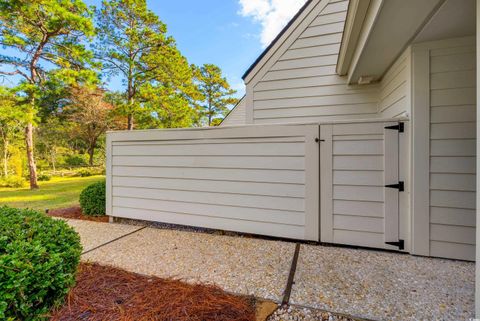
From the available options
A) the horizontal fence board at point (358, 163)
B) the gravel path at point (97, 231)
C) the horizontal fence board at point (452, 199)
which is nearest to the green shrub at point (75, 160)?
the gravel path at point (97, 231)

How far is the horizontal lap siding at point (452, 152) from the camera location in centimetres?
244

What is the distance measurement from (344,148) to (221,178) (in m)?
1.76

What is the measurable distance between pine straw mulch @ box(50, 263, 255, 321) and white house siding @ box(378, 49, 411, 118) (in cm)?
281

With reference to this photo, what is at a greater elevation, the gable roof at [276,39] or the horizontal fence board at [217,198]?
the gable roof at [276,39]

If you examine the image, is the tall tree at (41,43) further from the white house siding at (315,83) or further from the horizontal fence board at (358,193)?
the horizontal fence board at (358,193)

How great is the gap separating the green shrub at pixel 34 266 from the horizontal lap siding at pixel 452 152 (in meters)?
3.58

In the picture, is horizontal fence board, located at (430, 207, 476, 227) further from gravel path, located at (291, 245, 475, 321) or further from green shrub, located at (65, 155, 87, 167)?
green shrub, located at (65, 155, 87, 167)

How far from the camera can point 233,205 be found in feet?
11.2

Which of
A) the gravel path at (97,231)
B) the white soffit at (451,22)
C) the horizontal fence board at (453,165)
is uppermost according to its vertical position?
the white soffit at (451,22)

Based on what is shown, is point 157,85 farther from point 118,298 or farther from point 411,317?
point 411,317

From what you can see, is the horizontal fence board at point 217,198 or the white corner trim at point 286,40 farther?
the white corner trim at point 286,40

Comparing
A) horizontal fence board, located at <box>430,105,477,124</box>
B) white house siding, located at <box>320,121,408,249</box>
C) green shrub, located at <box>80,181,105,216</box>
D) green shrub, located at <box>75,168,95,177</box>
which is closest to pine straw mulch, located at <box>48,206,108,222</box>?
green shrub, located at <box>80,181,105,216</box>

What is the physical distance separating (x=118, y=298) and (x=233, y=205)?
1855 mm

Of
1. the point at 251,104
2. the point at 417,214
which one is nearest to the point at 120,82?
the point at 251,104
